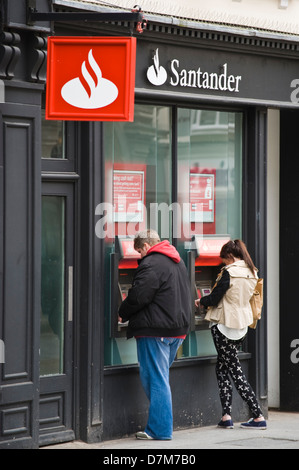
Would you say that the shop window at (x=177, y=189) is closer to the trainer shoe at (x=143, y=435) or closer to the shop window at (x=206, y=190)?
the shop window at (x=206, y=190)

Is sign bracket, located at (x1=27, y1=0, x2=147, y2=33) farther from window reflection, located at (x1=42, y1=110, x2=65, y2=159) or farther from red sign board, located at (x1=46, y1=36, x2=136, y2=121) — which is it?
window reflection, located at (x1=42, y1=110, x2=65, y2=159)

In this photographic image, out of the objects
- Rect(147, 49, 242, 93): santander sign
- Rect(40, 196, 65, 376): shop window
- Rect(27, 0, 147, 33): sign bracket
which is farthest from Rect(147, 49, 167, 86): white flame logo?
Rect(40, 196, 65, 376): shop window

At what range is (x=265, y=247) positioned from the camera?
10359mm

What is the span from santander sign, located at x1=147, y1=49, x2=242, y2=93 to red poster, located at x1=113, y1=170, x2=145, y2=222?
906 millimetres

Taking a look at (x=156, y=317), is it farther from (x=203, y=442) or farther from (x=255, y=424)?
(x=255, y=424)

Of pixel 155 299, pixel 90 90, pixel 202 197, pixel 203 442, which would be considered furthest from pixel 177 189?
pixel 203 442

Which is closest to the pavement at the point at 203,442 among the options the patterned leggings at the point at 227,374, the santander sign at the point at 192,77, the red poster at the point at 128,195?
the patterned leggings at the point at 227,374

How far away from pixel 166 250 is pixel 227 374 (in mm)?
1557

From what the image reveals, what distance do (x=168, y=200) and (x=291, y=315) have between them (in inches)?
88.3

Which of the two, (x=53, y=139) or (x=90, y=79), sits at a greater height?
(x=90, y=79)

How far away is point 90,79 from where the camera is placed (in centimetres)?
789

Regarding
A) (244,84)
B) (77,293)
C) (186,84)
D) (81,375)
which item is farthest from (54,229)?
(244,84)

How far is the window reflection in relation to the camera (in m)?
8.71
